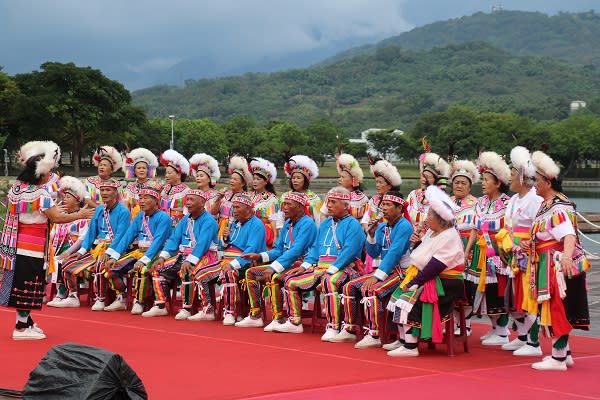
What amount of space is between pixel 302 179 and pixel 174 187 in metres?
1.94

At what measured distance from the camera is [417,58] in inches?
7731

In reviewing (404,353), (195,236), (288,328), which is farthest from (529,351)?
(195,236)

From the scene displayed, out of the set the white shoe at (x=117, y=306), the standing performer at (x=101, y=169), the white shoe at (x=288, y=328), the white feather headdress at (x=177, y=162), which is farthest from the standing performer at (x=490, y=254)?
the standing performer at (x=101, y=169)

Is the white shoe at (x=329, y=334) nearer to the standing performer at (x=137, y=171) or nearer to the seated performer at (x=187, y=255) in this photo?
the seated performer at (x=187, y=255)

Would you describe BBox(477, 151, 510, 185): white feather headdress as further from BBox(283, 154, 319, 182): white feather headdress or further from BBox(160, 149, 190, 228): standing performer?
BBox(160, 149, 190, 228): standing performer

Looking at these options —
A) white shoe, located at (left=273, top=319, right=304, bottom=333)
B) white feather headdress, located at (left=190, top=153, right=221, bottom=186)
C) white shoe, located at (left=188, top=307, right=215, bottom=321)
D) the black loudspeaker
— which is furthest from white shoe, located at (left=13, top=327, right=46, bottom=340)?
the black loudspeaker

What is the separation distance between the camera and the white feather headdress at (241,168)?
385 inches

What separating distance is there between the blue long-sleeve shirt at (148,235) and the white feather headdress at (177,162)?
77 cm

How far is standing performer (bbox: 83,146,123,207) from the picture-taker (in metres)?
10.8

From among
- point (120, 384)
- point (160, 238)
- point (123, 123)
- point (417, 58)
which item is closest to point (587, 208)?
point (123, 123)

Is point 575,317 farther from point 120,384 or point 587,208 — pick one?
point 587,208

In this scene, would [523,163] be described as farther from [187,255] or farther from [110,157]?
[110,157]

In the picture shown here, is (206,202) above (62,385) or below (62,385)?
above

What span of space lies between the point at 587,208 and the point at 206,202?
102 feet
